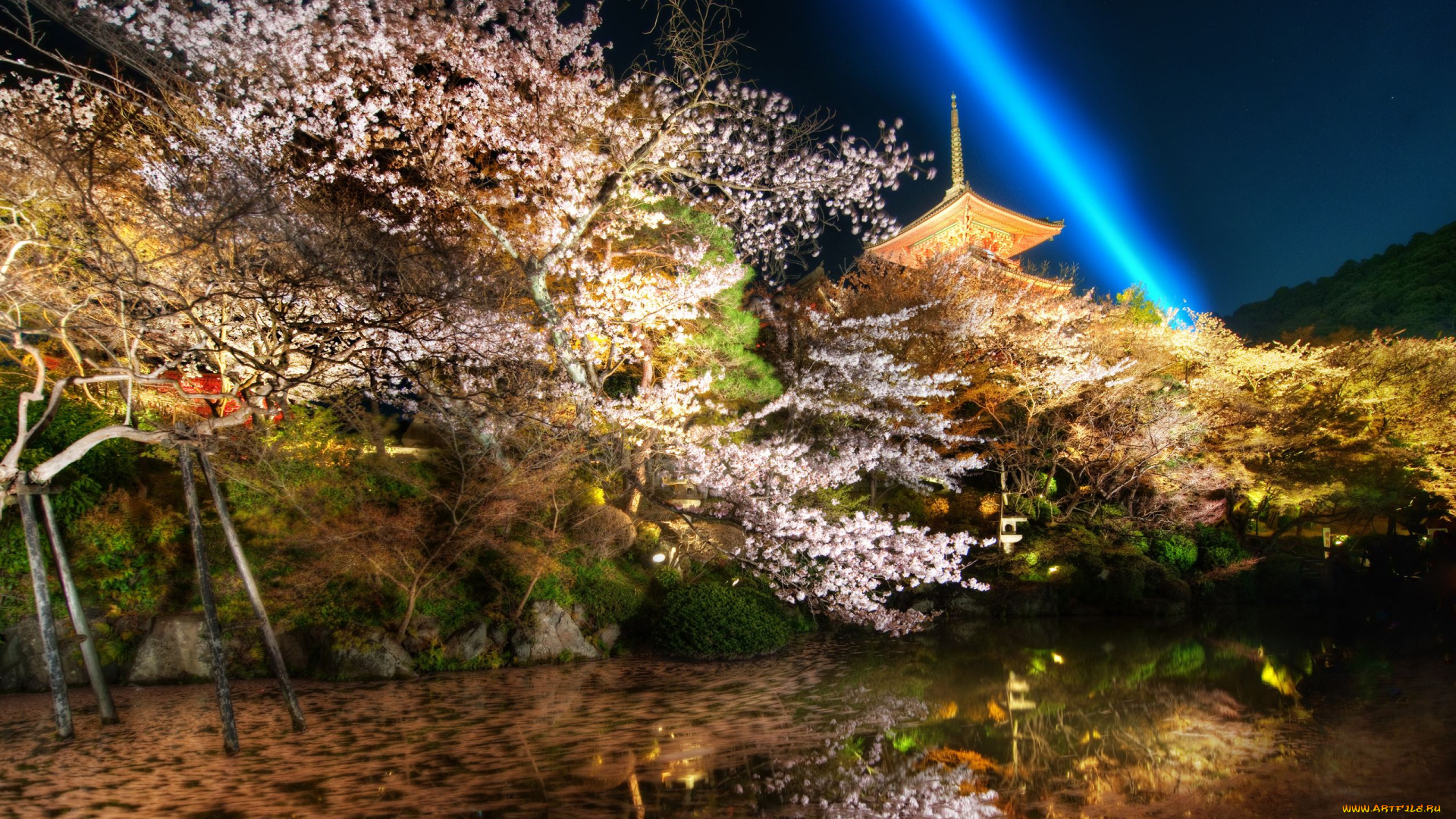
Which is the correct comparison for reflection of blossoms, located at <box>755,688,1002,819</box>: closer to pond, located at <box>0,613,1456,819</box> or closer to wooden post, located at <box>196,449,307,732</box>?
pond, located at <box>0,613,1456,819</box>

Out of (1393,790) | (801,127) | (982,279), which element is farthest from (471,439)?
(982,279)

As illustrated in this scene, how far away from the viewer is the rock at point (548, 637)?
10.4 meters

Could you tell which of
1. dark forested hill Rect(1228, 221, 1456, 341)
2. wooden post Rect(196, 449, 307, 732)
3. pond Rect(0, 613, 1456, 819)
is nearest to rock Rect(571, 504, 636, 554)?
pond Rect(0, 613, 1456, 819)

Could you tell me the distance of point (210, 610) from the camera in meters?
6.02

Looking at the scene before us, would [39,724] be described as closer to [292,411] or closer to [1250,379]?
[292,411]

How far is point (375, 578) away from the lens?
980cm

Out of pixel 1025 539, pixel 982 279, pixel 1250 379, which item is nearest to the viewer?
pixel 1025 539

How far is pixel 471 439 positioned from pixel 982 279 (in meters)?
14.0

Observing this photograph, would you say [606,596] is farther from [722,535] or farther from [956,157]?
[956,157]

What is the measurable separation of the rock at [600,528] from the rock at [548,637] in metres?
1.12

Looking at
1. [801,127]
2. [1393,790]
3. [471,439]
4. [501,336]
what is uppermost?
[801,127]

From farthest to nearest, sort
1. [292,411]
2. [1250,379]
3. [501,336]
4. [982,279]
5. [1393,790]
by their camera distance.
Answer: [982,279] → [1250,379] → [501,336] → [292,411] → [1393,790]

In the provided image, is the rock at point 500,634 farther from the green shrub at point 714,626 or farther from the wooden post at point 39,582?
the wooden post at point 39,582

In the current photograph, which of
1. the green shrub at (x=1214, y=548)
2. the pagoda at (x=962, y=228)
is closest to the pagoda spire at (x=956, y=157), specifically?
the pagoda at (x=962, y=228)
